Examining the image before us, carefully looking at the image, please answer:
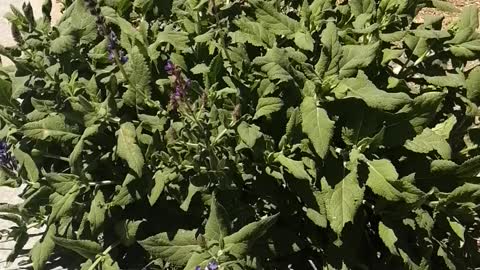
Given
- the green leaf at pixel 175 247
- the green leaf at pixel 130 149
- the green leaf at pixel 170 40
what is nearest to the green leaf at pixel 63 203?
the green leaf at pixel 130 149

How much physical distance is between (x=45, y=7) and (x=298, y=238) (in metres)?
1.78

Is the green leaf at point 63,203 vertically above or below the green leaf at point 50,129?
below

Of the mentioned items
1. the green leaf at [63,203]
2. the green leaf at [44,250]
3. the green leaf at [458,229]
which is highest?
the green leaf at [63,203]

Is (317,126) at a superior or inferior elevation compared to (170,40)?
inferior

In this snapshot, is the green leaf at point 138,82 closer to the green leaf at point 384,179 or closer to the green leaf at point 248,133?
the green leaf at point 248,133

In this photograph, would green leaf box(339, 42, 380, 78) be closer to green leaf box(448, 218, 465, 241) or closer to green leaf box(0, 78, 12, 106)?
green leaf box(448, 218, 465, 241)

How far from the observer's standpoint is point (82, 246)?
3455mm

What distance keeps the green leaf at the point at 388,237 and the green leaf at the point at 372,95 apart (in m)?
0.59

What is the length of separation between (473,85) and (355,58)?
726mm

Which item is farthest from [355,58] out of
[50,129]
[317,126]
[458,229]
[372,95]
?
[50,129]

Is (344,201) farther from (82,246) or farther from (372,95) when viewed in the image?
(82,246)

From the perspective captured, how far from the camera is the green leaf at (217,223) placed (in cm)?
312

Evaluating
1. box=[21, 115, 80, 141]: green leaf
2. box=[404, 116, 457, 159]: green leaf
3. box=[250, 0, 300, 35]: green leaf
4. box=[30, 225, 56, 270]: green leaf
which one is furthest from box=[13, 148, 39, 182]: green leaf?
box=[404, 116, 457, 159]: green leaf

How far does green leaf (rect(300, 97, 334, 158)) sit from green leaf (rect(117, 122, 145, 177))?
29.6 inches
